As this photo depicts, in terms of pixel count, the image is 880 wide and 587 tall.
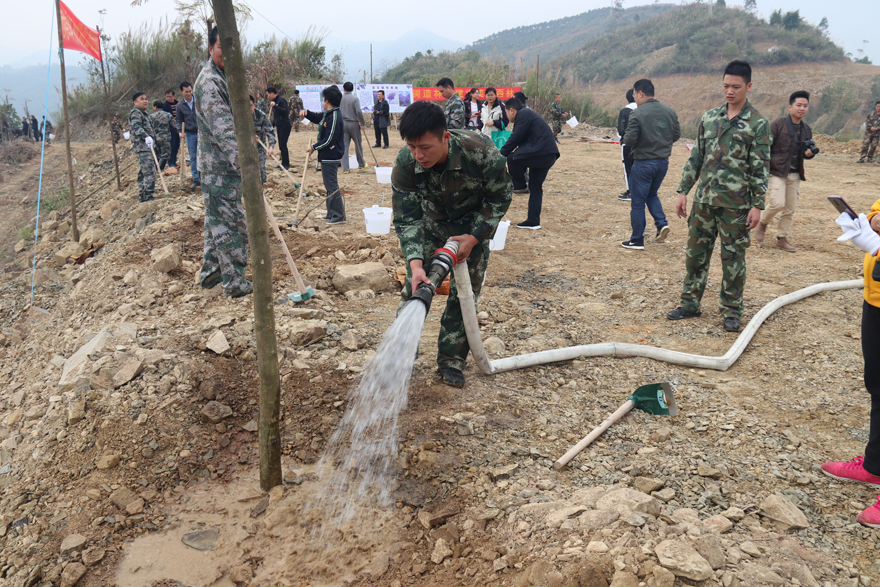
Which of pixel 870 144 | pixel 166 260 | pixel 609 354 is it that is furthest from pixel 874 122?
pixel 166 260

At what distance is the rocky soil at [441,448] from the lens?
2109 mm

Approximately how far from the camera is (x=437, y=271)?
253cm

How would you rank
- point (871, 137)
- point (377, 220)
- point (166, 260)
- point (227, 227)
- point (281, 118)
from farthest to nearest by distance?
1. point (871, 137)
2. point (281, 118)
3. point (377, 220)
4. point (166, 260)
5. point (227, 227)

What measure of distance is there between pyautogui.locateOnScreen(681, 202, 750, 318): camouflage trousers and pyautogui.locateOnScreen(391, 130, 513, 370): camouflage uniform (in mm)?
2093

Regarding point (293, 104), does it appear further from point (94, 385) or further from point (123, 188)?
point (94, 385)

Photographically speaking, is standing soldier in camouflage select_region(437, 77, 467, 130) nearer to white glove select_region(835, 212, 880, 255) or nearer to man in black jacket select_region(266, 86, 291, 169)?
man in black jacket select_region(266, 86, 291, 169)

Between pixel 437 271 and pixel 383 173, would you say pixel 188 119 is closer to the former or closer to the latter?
pixel 383 173

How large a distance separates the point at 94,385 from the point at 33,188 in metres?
14.4

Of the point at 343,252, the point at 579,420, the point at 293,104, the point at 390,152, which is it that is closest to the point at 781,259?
the point at 579,420

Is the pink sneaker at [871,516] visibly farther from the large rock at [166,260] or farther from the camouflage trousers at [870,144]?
the camouflage trousers at [870,144]

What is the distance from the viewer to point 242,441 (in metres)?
2.95

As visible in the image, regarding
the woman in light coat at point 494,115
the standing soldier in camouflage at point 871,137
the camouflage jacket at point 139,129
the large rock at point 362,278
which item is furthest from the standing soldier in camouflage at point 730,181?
the standing soldier in camouflage at point 871,137

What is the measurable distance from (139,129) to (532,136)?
6070 mm

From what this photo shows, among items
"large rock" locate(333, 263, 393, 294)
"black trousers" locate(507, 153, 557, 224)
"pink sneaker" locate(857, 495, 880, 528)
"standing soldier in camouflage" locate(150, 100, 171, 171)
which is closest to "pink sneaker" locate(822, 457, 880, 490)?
"pink sneaker" locate(857, 495, 880, 528)
